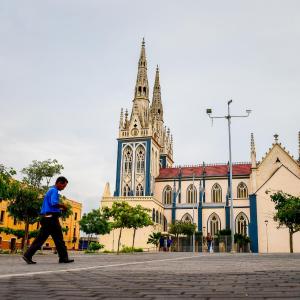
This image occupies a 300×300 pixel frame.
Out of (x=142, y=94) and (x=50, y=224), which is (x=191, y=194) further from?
(x=50, y=224)

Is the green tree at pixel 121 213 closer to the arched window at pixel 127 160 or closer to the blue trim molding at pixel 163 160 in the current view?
the arched window at pixel 127 160

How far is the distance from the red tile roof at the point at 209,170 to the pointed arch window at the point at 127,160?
6.09m

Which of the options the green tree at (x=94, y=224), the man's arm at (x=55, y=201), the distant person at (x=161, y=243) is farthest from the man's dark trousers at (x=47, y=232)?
the distant person at (x=161, y=243)

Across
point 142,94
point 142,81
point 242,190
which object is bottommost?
point 242,190

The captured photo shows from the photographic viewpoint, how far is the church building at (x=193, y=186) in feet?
184

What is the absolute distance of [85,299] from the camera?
3.20 m

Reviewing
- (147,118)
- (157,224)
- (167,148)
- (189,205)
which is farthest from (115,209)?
(167,148)

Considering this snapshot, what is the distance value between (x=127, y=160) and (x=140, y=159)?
2.34 meters

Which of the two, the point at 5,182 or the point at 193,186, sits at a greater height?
the point at 193,186

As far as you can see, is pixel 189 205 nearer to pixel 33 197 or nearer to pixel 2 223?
pixel 2 223

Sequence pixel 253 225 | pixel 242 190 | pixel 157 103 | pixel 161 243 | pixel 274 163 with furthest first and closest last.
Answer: pixel 157 103
pixel 242 190
pixel 274 163
pixel 253 225
pixel 161 243

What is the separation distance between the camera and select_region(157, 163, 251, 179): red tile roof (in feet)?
222

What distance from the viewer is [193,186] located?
63.1 meters

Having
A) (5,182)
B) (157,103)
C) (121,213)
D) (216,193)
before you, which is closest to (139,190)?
(216,193)
